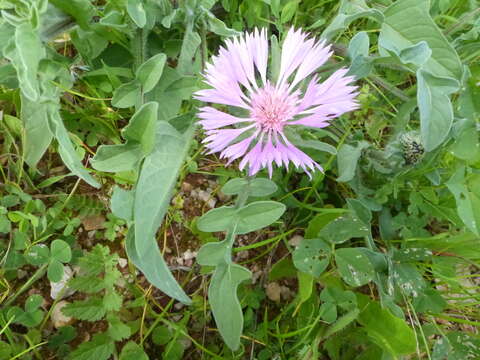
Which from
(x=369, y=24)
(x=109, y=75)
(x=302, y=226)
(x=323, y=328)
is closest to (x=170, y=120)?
(x=109, y=75)

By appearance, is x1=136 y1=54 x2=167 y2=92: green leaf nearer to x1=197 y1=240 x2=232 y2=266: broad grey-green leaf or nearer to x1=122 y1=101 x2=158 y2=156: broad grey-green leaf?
x1=122 y1=101 x2=158 y2=156: broad grey-green leaf

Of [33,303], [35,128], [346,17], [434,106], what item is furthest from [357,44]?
[33,303]

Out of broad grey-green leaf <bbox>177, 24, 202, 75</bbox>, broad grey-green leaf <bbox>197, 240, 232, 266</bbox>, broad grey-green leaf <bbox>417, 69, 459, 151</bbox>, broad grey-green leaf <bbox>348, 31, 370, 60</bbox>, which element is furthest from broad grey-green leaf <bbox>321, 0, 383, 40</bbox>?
broad grey-green leaf <bbox>197, 240, 232, 266</bbox>

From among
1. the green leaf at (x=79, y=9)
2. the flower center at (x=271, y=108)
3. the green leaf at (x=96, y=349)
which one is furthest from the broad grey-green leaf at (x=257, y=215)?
the green leaf at (x=79, y=9)

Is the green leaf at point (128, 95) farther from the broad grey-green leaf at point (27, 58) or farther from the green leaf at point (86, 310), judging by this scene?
the green leaf at point (86, 310)

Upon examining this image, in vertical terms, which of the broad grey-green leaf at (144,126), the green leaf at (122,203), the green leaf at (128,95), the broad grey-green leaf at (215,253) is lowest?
the broad grey-green leaf at (215,253)

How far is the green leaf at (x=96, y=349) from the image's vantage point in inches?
44.2

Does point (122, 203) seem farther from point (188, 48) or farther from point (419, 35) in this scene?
point (419, 35)

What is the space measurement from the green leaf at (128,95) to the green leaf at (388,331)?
2.64 ft

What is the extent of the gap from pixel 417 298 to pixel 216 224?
61cm

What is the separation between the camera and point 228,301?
954 millimetres

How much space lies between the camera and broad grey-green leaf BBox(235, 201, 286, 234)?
3.11 ft

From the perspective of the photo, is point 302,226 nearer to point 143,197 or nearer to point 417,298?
point 417,298

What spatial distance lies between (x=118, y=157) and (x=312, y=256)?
0.58 metres
